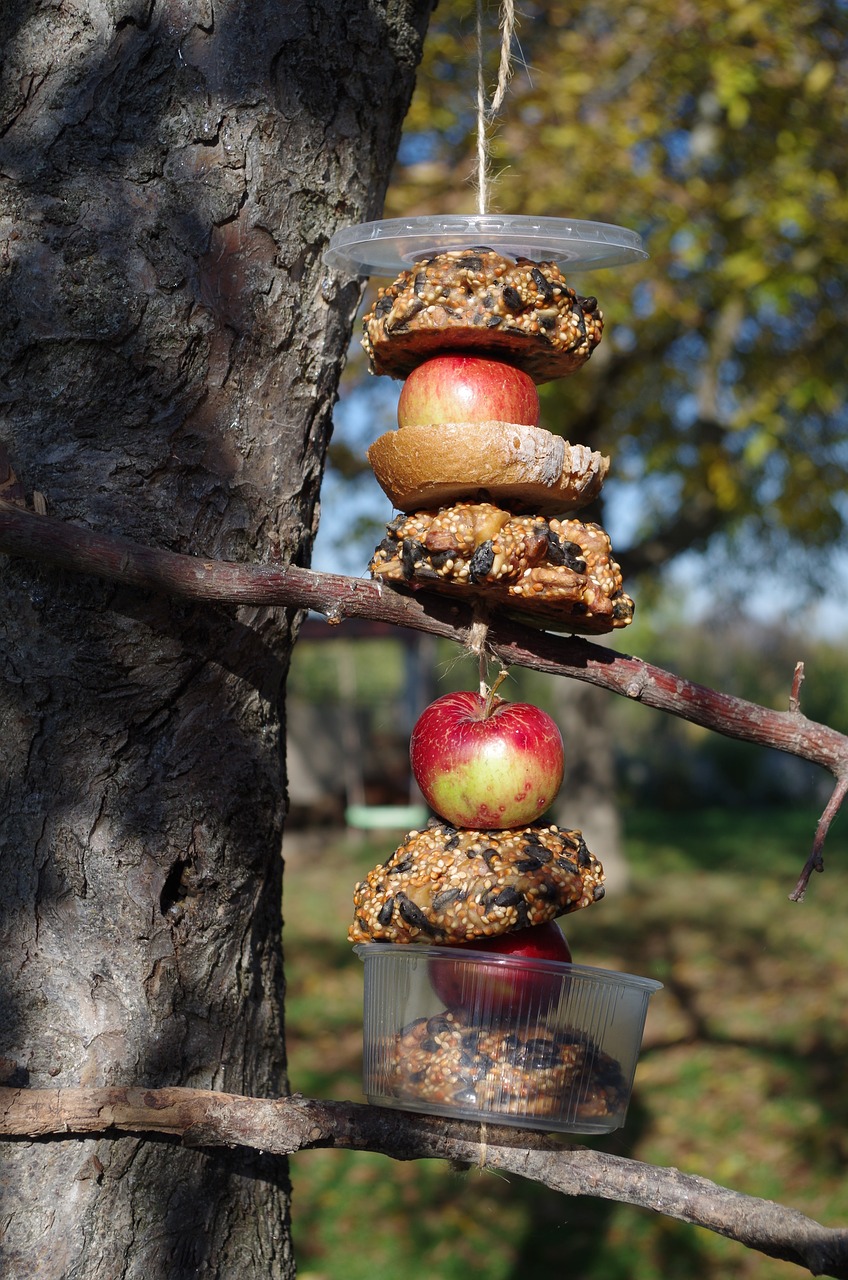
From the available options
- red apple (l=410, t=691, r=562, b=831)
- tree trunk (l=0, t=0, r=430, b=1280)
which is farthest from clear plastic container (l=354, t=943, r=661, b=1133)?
tree trunk (l=0, t=0, r=430, b=1280)

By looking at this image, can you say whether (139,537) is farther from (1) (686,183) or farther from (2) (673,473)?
(2) (673,473)

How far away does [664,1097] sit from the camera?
529cm

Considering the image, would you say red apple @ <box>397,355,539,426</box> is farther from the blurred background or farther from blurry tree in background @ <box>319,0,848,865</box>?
blurry tree in background @ <box>319,0,848,865</box>

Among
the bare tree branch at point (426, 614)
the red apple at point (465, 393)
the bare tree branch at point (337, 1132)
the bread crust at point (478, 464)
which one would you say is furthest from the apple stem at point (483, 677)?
the bare tree branch at point (337, 1132)

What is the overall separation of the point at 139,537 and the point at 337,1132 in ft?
2.43

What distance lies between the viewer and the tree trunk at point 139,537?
1.41m

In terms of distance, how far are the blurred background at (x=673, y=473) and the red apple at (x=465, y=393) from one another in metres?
2.19

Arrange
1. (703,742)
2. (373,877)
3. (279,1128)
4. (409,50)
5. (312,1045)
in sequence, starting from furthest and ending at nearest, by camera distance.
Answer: (703,742)
(312,1045)
(409,50)
(373,877)
(279,1128)

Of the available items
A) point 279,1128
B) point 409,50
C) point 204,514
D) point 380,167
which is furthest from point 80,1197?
point 409,50

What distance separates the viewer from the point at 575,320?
147 centimetres

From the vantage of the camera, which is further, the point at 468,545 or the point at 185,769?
the point at 185,769

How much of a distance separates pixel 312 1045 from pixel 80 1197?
4733 mm

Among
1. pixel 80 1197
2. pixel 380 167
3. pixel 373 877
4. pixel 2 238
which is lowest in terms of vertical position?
pixel 80 1197

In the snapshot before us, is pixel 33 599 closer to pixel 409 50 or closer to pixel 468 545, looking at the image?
pixel 468 545
